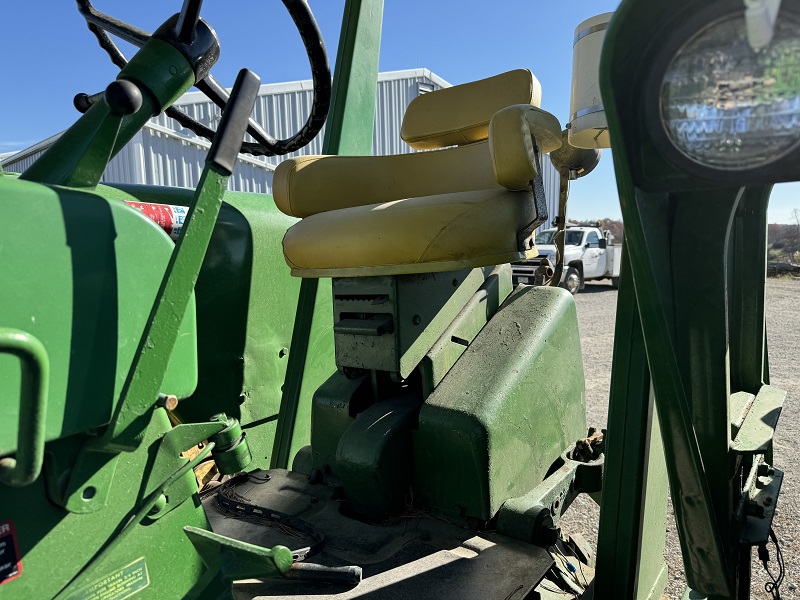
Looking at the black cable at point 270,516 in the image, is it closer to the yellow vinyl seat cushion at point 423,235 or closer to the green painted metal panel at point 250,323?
the green painted metal panel at point 250,323

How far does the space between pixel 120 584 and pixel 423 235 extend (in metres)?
0.94

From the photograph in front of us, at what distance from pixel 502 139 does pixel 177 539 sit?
1.13 meters

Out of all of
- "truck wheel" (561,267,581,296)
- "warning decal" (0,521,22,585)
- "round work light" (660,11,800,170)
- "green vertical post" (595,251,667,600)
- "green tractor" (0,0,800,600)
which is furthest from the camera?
"truck wheel" (561,267,581,296)

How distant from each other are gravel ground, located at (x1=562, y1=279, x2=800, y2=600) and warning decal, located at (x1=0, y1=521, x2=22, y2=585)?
76.6 inches

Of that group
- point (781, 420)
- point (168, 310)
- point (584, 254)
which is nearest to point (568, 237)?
point (584, 254)

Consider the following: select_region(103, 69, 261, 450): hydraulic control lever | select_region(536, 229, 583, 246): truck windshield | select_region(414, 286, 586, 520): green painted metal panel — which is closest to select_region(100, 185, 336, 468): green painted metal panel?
select_region(414, 286, 586, 520): green painted metal panel

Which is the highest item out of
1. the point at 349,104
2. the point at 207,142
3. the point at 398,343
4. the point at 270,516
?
the point at 207,142

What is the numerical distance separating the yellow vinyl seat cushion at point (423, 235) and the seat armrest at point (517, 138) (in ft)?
0.20

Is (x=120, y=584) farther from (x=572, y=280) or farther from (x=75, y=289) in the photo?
(x=572, y=280)

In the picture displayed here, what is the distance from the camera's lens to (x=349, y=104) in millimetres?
2314

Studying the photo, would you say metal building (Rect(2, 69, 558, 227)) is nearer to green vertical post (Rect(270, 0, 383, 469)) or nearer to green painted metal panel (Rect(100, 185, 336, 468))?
green vertical post (Rect(270, 0, 383, 469))

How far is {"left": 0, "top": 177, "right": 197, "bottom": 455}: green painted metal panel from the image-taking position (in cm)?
72

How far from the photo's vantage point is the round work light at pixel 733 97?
1.84 feet

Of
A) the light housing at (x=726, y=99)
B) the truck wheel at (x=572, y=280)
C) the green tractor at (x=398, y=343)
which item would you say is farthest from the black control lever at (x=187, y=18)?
the truck wheel at (x=572, y=280)
